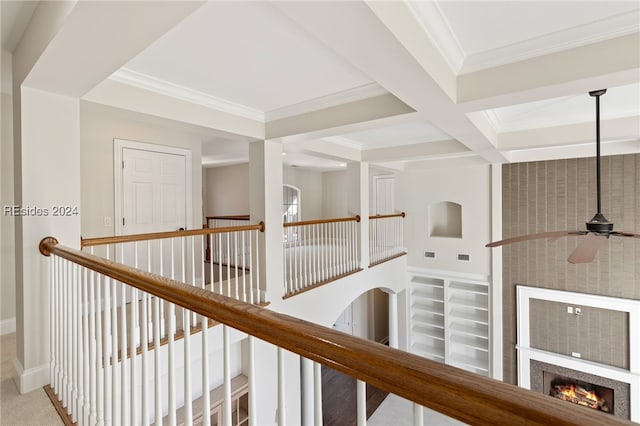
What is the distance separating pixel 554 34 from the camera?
183 cm

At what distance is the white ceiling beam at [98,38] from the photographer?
49.5 inches

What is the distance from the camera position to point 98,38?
146cm

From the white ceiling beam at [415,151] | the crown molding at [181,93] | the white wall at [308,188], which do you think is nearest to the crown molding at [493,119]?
the white ceiling beam at [415,151]

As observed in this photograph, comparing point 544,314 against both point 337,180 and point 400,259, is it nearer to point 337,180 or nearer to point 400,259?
point 400,259

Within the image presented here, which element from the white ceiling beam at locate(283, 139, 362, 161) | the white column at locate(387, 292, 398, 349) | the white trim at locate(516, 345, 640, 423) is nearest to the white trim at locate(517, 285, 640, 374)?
the white trim at locate(516, 345, 640, 423)

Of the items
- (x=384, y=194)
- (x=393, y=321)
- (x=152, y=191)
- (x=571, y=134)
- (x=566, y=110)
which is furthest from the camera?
(x=384, y=194)

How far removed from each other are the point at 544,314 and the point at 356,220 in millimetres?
3567

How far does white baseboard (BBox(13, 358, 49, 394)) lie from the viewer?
195 cm

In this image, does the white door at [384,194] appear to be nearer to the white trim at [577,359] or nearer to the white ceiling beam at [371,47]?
the white trim at [577,359]

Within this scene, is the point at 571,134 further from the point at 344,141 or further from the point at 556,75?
the point at 344,141

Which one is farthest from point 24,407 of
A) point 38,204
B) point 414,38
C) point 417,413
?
point 414,38

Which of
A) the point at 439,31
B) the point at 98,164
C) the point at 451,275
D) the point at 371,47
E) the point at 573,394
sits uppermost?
the point at 439,31

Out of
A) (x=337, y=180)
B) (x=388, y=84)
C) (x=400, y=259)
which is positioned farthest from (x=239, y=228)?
(x=337, y=180)

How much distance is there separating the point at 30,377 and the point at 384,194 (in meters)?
7.11
